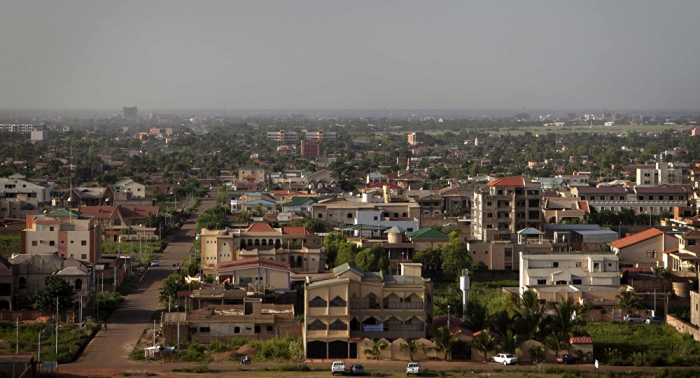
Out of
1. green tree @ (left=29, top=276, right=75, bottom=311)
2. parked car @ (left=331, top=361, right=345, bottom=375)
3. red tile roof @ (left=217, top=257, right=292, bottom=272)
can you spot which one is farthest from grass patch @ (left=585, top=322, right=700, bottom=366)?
green tree @ (left=29, top=276, right=75, bottom=311)

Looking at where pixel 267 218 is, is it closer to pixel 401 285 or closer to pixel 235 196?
pixel 235 196

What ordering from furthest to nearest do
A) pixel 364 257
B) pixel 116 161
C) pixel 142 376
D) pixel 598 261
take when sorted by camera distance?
pixel 116 161
pixel 364 257
pixel 598 261
pixel 142 376

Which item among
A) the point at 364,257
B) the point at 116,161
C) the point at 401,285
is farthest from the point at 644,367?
the point at 116,161

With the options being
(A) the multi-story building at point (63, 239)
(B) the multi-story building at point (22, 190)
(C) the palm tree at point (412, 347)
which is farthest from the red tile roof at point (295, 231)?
(B) the multi-story building at point (22, 190)

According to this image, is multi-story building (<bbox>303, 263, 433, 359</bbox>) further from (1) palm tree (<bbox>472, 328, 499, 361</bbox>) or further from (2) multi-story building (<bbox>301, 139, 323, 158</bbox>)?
(2) multi-story building (<bbox>301, 139, 323, 158</bbox>)

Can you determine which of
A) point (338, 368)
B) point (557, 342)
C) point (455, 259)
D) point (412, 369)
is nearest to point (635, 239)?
point (455, 259)

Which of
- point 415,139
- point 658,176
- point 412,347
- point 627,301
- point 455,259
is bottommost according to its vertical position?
point 412,347

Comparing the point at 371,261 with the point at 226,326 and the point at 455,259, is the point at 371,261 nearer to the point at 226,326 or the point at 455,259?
the point at 455,259
